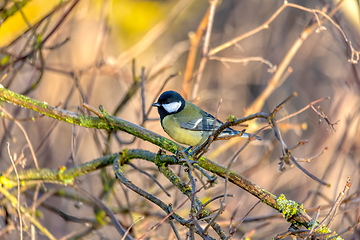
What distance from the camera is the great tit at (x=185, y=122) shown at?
10.3 feet

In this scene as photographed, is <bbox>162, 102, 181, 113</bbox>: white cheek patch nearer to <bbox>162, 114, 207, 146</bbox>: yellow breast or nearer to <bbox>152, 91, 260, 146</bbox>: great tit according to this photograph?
<bbox>152, 91, 260, 146</bbox>: great tit

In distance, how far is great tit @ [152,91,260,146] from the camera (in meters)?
3.13

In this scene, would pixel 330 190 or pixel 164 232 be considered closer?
pixel 330 190

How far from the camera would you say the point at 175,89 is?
7.01 m

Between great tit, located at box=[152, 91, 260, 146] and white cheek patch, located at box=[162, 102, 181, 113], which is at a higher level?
white cheek patch, located at box=[162, 102, 181, 113]

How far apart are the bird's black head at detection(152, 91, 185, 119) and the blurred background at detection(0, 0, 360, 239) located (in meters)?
0.13

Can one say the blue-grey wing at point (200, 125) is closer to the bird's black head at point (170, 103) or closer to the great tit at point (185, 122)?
the great tit at point (185, 122)

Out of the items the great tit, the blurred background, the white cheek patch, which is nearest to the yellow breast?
the great tit

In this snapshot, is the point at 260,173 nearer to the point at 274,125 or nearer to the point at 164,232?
the point at 164,232

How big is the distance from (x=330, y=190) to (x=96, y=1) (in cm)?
541

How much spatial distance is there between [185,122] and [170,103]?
0.85 ft

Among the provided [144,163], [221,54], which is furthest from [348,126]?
[221,54]

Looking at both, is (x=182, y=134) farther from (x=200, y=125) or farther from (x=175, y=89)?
(x=175, y=89)

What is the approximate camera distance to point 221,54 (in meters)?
8.33
